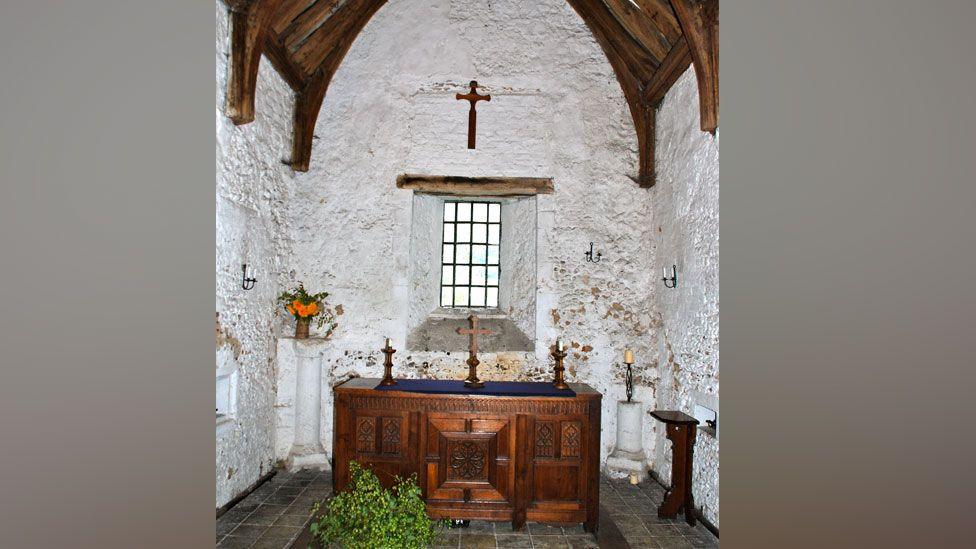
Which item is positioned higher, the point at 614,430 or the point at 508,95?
the point at 508,95

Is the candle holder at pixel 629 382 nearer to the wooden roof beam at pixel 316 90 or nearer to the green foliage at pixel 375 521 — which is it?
the green foliage at pixel 375 521

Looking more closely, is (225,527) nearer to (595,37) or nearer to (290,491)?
(290,491)

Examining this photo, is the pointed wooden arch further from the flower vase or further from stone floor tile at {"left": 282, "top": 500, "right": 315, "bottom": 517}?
stone floor tile at {"left": 282, "top": 500, "right": 315, "bottom": 517}

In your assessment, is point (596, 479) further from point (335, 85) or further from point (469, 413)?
point (335, 85)

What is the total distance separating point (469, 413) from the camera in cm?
427

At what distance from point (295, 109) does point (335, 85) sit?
1.77 ft

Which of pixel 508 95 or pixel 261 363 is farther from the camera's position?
pixel 508 95

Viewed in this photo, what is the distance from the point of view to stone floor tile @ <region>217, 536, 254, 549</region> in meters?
3.79

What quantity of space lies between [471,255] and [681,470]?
128 inches

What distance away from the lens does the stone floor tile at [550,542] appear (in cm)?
391

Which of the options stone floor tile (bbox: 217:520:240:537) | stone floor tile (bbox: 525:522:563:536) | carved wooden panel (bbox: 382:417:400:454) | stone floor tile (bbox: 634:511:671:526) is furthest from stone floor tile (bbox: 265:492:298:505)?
stone floor tile (bbox: 634:511:671:526)

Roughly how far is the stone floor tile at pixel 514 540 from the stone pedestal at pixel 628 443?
1.80 metres

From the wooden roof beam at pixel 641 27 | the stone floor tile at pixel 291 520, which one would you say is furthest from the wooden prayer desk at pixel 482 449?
the wooden roof beam at pixel 641 27

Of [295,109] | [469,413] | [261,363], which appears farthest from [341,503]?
[295,109]
